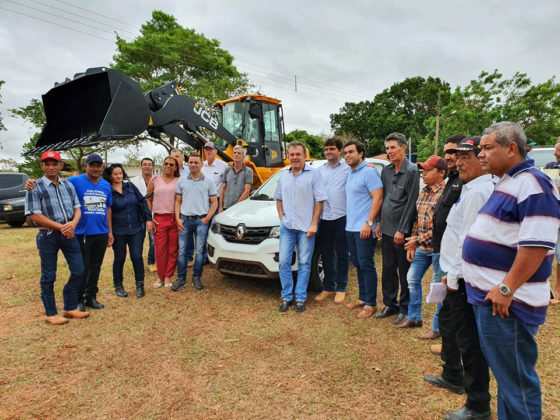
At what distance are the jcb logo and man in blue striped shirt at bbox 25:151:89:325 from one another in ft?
11.9

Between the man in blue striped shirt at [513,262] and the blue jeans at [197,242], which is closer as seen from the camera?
the man in blue striped shirt at [513,262]

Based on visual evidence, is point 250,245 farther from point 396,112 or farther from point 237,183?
point 396,112

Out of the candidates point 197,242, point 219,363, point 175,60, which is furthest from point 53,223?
point 175,60

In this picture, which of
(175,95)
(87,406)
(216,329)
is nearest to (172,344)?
(216,329)

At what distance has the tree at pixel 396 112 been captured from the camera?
118ft

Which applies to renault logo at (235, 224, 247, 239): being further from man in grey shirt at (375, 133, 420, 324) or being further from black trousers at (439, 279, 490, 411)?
black trousers at (439, 279, 490, 411)

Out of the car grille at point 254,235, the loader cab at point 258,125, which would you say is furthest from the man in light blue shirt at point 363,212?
the loader cab at point 258,125

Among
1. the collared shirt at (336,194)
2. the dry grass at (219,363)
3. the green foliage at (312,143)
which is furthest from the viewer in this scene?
the green foliage at (312,143)

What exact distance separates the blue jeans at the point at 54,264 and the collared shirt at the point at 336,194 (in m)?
2.92

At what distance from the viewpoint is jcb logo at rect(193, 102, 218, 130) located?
7.16 metres

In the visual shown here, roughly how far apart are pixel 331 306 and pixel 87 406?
2.73 metres

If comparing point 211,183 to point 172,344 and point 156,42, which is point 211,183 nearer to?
point 172,344

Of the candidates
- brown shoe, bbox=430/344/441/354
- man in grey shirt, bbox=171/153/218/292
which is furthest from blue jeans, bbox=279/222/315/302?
brown shoe, bbox=430/344/441/354

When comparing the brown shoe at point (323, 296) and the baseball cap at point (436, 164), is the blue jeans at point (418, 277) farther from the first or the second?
Result: the brown shoe at point (323, 296)
